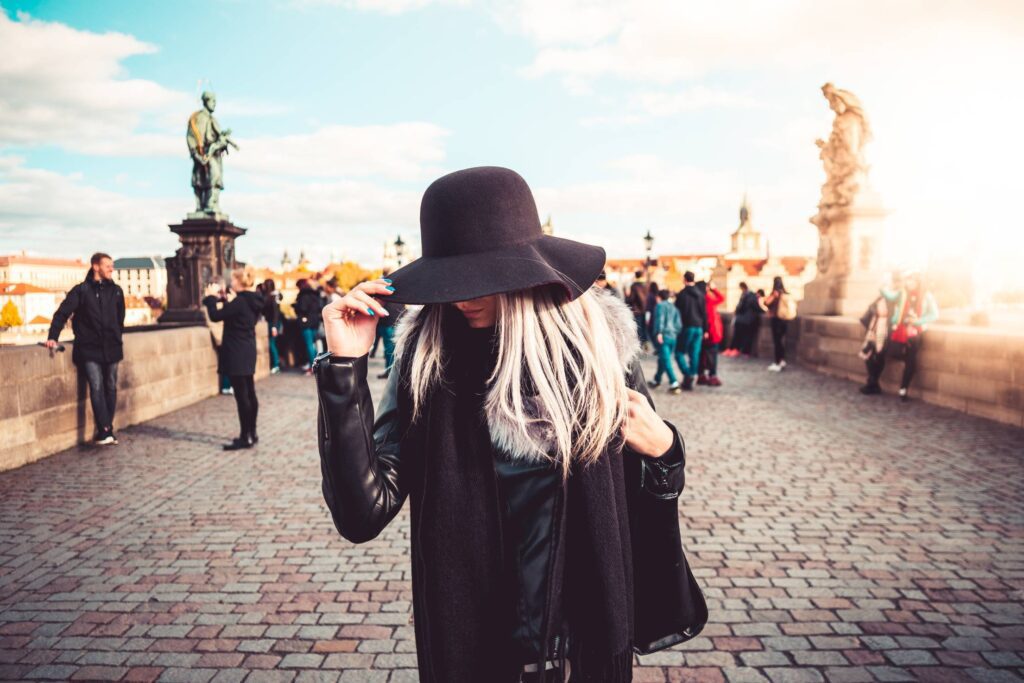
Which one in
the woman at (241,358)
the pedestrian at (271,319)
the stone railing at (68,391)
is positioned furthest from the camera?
the pedestrian at (271,319)

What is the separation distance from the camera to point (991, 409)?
8500 mm

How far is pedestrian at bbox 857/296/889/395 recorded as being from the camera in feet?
34.5

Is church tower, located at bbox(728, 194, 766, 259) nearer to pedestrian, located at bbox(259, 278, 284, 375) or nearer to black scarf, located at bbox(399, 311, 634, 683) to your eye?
pedestrian, located at bbox(259, 278, 284, 375)

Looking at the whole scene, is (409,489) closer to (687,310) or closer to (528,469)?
(528,469)

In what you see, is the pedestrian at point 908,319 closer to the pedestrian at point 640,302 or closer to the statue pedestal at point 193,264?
the pedestrian at point 640,302

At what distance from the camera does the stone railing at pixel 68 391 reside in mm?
6668

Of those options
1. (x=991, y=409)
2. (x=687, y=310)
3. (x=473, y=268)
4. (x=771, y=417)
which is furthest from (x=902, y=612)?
(x=687, y=310)

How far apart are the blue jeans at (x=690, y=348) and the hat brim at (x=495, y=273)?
34.7 feet

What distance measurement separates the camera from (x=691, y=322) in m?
11.8

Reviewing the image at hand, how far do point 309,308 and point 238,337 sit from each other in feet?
23.3

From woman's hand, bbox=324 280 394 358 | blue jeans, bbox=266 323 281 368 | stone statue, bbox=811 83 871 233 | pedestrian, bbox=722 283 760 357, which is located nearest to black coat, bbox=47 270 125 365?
blue jeans, bbox=266 323 281 368

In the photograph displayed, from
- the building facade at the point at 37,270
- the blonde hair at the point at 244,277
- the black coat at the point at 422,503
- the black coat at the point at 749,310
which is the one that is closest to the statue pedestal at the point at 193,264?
the blonde hair at the point at 244,277

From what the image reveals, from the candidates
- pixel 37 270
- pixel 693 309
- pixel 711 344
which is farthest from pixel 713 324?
pixel 37 270

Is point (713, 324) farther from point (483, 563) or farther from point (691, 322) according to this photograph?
point (483, 563)
